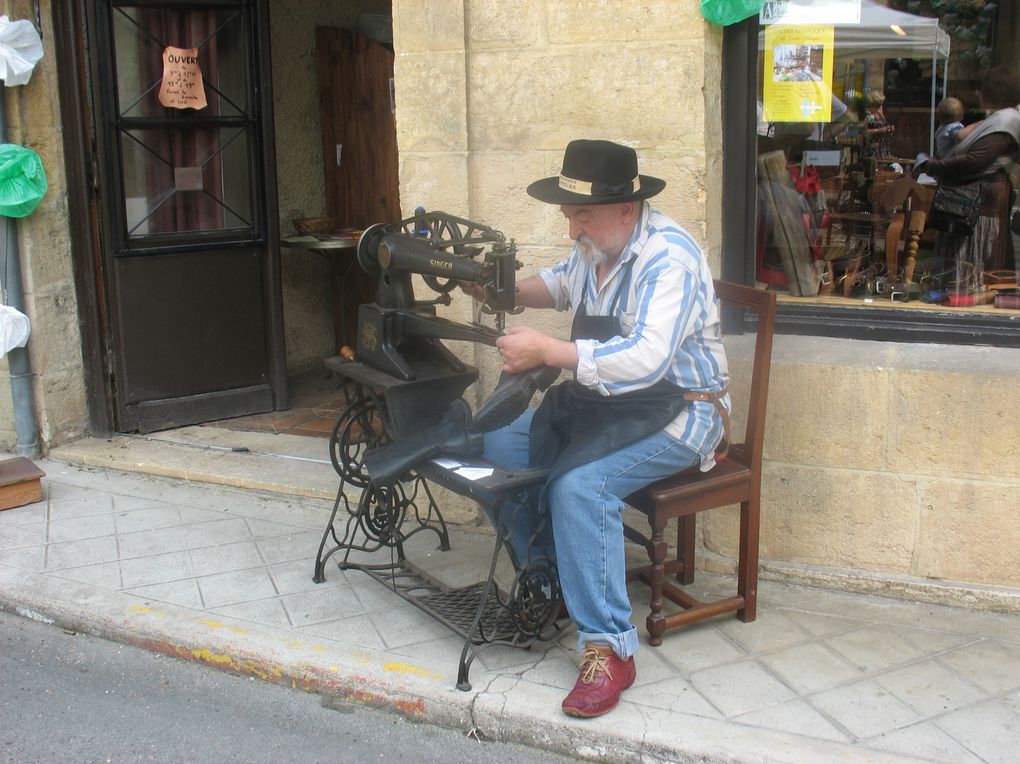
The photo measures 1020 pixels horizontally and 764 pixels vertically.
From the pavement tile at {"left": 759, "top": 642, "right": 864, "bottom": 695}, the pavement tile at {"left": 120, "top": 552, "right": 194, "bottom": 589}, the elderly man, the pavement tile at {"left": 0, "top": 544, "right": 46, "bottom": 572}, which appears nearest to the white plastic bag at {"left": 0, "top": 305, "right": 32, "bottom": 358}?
the pavement tile at {"left": 0, "top": 544, "right": 46, "bottom": 572}

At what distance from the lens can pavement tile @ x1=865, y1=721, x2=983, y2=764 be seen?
121 inches


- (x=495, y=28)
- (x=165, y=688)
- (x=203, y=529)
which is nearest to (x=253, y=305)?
(x=203, y=529)

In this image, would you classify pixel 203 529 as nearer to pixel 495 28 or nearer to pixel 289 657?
pixel 289 657

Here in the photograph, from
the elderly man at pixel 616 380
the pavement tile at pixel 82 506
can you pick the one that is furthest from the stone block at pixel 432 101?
the pavement tile at pixel 82 506

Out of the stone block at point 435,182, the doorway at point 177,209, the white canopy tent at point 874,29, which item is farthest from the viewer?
the doorway at point 177,209

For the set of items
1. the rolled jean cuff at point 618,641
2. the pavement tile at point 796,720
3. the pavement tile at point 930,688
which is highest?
the rolled jean cuff at point 618,641

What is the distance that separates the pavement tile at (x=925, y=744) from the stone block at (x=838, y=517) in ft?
3.02

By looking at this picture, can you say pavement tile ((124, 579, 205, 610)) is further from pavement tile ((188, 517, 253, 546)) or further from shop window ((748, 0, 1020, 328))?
shop window ((748, 0, 1020, 328))

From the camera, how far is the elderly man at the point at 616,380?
326cm

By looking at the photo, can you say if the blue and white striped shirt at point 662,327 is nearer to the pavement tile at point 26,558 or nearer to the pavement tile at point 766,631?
the pavement tile at point 766,631

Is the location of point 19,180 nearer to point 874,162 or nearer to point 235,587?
point 235,587

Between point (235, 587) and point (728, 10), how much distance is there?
8.87 ft

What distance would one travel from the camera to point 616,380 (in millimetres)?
3240

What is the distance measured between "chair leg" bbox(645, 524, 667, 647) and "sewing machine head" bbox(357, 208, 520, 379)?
2.61 ft
